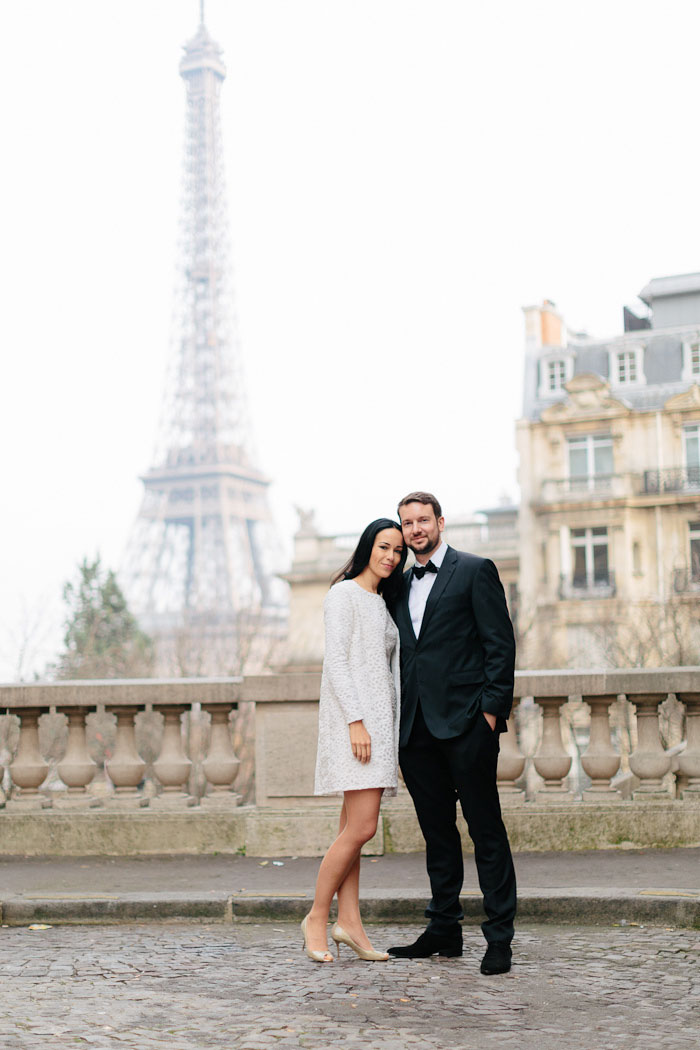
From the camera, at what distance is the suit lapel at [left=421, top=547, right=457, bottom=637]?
18.2ft

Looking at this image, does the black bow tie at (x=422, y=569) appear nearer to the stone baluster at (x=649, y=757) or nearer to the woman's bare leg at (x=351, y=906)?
the woman's bare leg at (x=351, y=906)

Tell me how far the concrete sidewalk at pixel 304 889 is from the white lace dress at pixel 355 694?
44.1 inches

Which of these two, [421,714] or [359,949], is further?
[421,714]

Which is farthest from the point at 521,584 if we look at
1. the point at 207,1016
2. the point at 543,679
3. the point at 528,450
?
the point at 207,1016

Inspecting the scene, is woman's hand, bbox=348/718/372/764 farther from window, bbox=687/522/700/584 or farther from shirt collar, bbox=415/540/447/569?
window, bbox=687/522/700/584

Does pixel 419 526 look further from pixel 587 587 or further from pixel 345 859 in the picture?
pixel 587 587

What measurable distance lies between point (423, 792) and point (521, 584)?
126 feet

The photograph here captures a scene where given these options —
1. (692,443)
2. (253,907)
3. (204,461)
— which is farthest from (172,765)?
(204,461)

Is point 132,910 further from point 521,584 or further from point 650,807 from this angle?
point 521,584

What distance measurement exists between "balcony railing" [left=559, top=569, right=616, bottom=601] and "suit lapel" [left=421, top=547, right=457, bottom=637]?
37.8m

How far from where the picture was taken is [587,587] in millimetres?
43344

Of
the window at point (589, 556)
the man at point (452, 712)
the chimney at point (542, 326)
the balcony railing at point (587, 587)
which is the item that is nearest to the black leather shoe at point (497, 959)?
the man at point (452, 712)

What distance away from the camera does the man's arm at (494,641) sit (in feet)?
17.7

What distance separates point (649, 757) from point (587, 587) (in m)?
36.0
